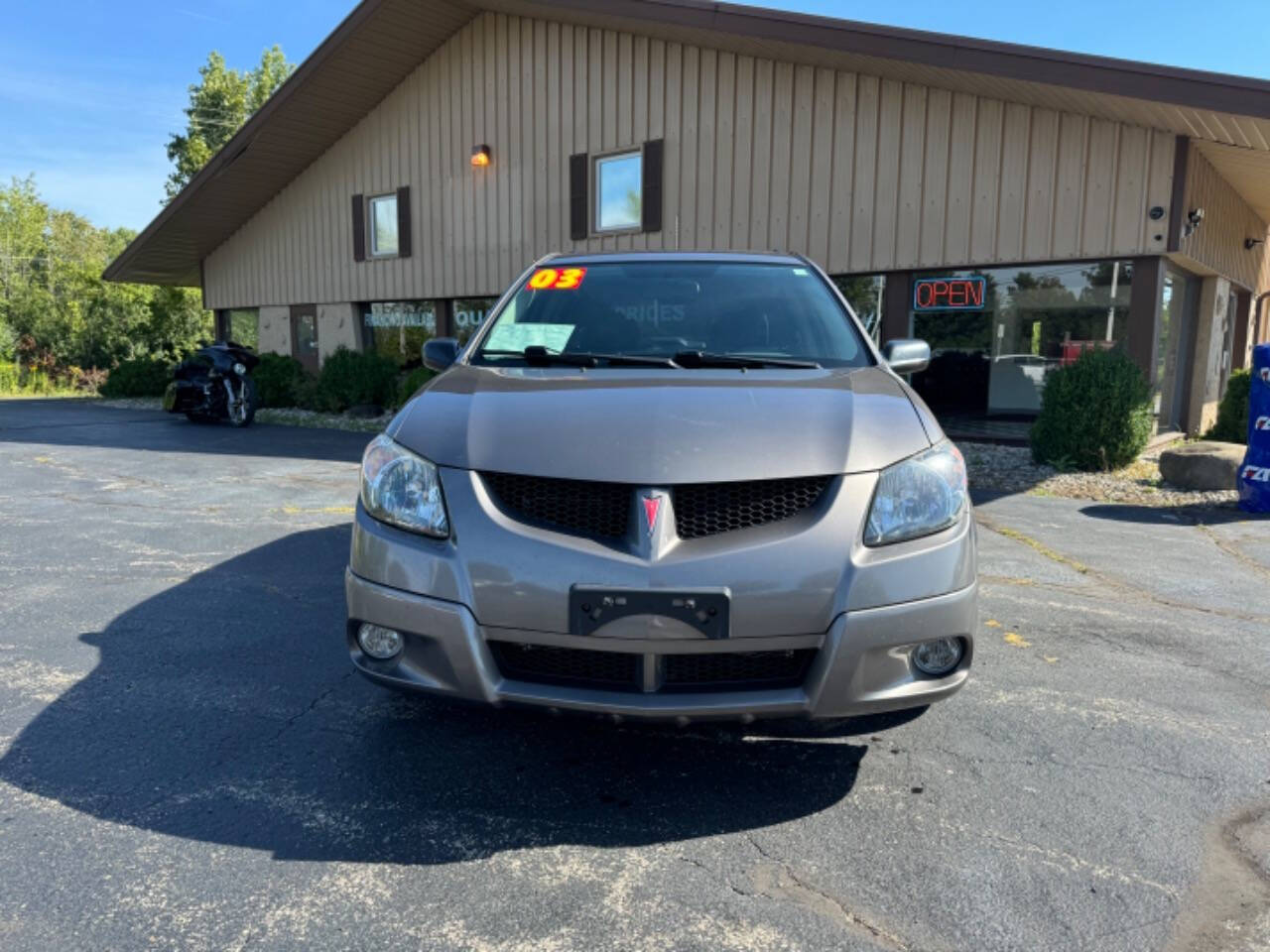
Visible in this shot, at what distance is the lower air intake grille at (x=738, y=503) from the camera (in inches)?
86.4

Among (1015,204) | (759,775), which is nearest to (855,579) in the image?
(759,775)

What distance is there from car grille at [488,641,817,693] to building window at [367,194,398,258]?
49.8ft

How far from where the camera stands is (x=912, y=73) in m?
9.58

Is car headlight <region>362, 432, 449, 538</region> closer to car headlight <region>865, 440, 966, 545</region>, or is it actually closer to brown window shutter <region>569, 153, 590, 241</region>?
car headlight <region>865, 440, 966, 545</region>

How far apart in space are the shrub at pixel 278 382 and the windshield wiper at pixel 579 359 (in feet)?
48.2

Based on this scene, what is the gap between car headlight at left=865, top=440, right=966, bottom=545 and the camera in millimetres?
2229

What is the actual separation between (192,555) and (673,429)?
4.21m

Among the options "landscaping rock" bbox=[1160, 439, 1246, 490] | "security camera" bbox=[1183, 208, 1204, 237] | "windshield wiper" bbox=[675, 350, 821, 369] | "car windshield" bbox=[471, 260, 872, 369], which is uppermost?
"security camera" bbox=[1183, 208, 1204, 237]

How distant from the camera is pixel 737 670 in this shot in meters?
2.21

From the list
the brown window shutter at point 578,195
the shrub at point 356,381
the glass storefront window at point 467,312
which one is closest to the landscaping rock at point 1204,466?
the brown window shutter at point 578,195

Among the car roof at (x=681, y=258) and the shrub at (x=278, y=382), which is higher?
the car roof at (x=681, y=258)

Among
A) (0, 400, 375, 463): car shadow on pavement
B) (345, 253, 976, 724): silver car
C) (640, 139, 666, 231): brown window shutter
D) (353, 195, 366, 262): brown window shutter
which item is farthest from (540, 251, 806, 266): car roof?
(353, 195, 366, 262): brown window shutter

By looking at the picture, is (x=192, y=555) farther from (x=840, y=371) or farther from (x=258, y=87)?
(x=258, y=87)

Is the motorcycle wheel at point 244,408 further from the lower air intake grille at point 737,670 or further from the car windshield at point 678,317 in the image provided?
the lower air intake grille at point 737,670
